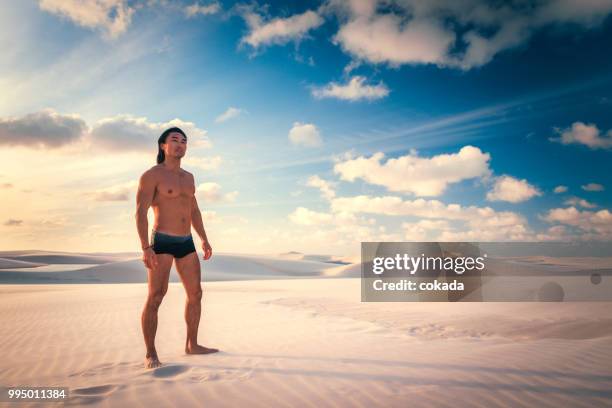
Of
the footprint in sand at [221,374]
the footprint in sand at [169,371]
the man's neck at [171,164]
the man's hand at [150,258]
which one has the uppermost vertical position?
the man's neck at [171,164]

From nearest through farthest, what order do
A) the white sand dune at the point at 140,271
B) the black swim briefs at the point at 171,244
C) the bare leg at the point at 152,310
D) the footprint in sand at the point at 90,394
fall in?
the footprint in sand at the point at 90,394 < the bare leg at the point at 152,310 < the black swim briefs at the point at 171,244 < the white sand dune at the point at 140,271

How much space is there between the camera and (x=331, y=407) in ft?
9.02

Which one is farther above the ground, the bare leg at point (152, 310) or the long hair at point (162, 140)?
the long hair at point (162, 140)

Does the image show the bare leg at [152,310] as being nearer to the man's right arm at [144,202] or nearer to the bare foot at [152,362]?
the bare foot at [152,362]

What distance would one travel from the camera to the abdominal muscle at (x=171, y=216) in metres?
4.11

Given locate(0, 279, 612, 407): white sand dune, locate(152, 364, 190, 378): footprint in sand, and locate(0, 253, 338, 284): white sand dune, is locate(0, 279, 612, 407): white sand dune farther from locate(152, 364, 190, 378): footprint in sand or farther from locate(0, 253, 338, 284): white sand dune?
locate(0, 253, 338, 284): white sand dune

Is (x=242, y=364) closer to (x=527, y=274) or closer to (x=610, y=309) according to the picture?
(x=610, y=309)

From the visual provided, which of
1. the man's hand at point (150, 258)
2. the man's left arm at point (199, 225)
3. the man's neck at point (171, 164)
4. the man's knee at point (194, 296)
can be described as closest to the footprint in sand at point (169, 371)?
the man's knee at point (194, 296)

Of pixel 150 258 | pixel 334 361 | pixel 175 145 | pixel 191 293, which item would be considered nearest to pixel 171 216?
pixel 150 258

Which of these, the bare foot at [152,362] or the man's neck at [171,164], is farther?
the man's neck at [171,164]

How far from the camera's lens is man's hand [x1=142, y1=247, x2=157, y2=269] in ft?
12.4

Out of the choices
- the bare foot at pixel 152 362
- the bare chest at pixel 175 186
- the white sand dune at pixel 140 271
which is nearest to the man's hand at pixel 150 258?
the bare chest at pixel 175 186

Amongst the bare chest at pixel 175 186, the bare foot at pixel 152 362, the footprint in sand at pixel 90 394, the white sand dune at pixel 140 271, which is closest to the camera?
the footprint in sand at pixel 90 394

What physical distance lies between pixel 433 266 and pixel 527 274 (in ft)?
25.5
